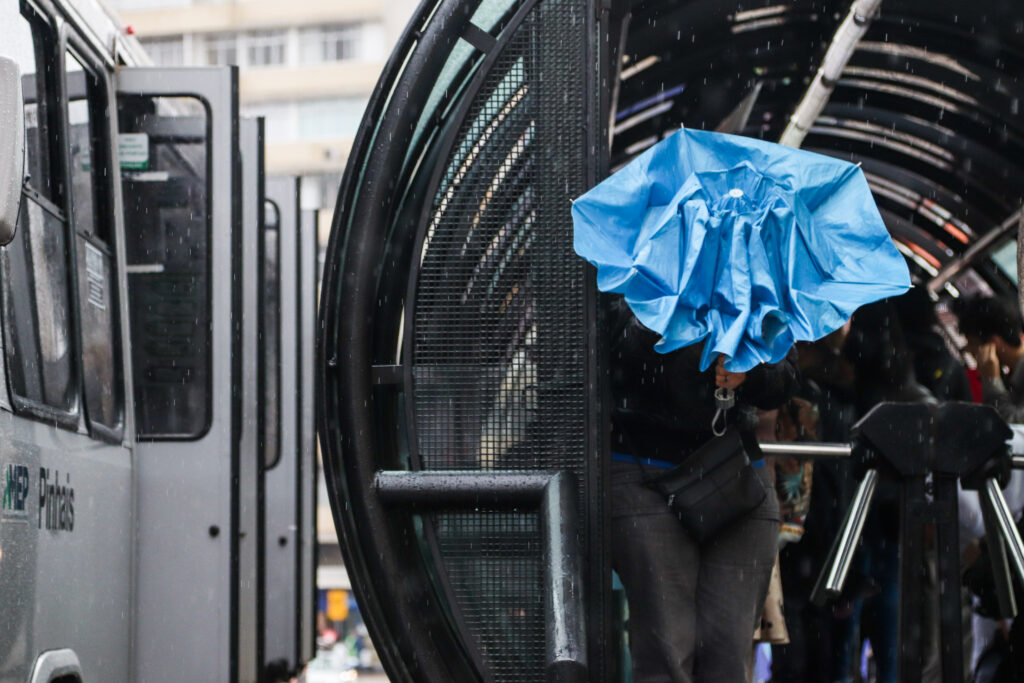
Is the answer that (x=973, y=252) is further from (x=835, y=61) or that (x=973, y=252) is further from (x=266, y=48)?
(x=266, y=48)

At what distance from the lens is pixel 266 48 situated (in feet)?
186

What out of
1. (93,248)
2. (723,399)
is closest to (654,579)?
(723,399)

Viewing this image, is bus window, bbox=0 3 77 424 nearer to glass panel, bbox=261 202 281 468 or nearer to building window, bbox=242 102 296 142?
glass panel, bbox=261 202 281 468

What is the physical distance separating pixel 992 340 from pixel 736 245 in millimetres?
3737

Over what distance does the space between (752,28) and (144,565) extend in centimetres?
377

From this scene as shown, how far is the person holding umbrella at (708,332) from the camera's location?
11.9 ft

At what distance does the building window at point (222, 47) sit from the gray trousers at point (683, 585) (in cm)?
5486

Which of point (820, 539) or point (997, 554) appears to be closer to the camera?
point (997, 554)

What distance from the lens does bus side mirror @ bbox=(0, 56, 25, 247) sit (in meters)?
2.96

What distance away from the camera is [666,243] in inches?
145

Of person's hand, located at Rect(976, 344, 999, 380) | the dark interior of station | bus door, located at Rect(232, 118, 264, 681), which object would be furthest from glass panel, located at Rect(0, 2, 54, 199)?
person's hand, located at Rect(976, 344, 999, 380)

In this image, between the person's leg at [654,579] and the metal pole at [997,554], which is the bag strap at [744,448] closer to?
the person's leg at [654,579]

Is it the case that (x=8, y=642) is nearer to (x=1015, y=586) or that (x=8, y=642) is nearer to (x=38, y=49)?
(x=38, y=49)

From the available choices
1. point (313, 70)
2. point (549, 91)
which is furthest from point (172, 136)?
point (313, 70)
